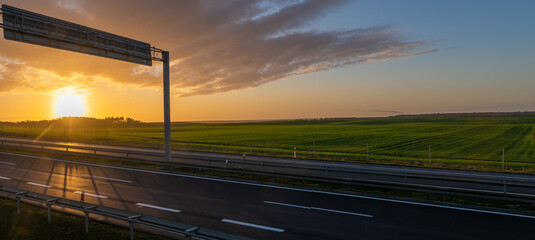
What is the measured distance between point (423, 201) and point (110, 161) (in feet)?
73.7

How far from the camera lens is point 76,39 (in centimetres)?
1788

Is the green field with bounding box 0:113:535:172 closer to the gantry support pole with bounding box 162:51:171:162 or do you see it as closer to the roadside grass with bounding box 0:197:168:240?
the gantry support pole with bounding box 162:51:171:162

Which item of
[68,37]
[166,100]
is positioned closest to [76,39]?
[68,37]

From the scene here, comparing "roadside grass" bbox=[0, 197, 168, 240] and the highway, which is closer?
"roadside grass" bbox=[0, 197, 168, 240]

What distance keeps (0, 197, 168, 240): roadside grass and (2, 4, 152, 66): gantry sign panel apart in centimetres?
1018

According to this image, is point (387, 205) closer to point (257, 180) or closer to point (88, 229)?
point (257, 180)

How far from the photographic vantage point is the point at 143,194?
43.8ft

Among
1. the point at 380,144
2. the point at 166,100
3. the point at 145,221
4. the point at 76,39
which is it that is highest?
the point at 76,39

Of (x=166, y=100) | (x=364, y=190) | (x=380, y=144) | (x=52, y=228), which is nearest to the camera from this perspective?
(x=52, y=228)

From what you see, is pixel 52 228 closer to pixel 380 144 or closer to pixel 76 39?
pixel 76 39

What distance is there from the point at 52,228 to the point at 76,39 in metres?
13.3

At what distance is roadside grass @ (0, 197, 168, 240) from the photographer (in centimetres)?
816

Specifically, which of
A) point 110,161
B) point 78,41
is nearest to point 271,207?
point 78,41

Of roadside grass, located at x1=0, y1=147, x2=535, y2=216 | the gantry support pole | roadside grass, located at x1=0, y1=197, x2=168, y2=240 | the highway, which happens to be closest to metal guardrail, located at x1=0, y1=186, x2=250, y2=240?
roadside grass, located at x1=0, y1=197, x2=168, y2=240
